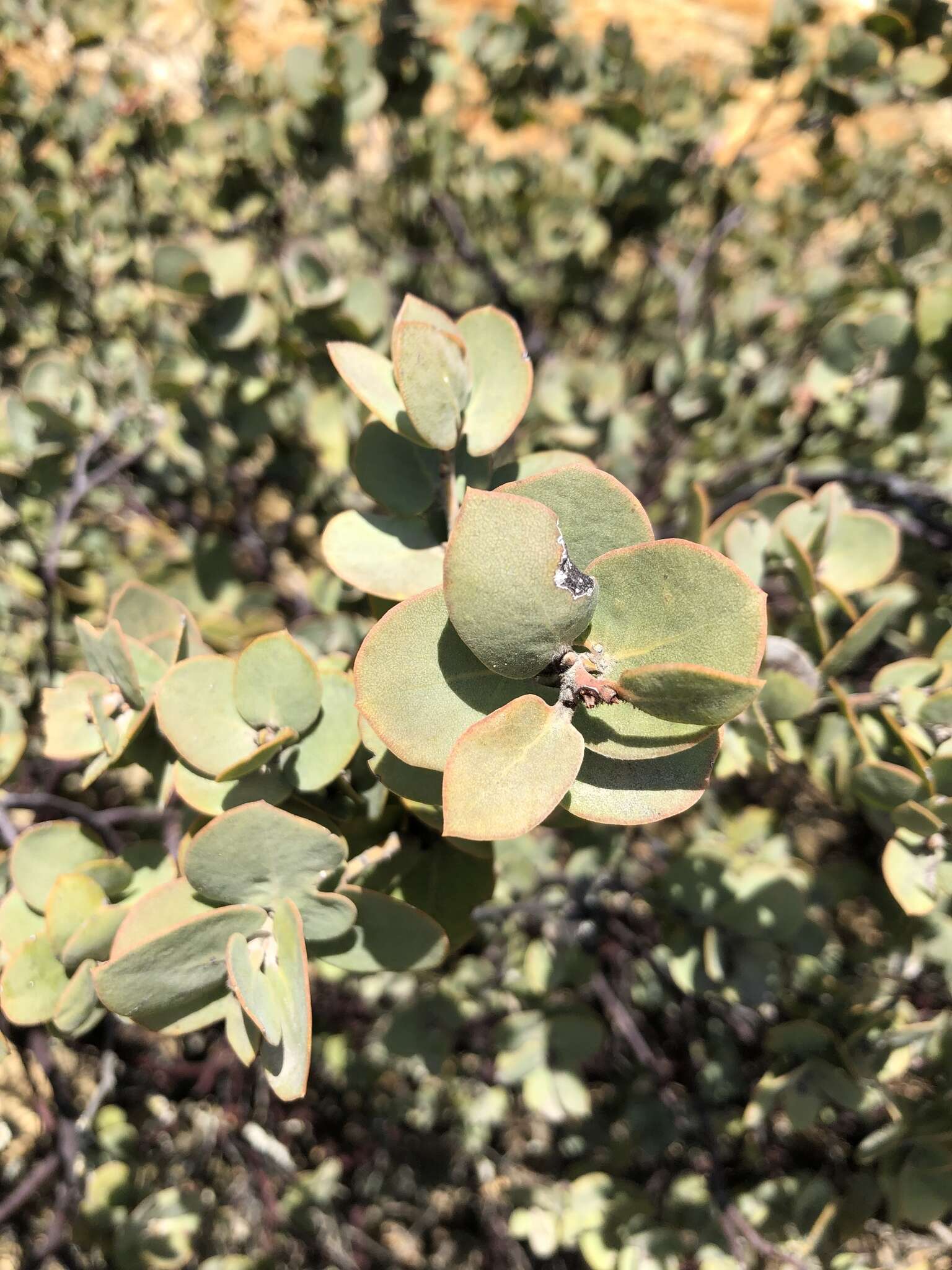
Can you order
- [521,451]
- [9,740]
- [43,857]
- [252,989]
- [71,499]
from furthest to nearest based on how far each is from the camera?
1. [521,451]
2. [71,499]
3. [9,740]
4. [43,857]
5. [252,989]

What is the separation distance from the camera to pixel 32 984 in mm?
682

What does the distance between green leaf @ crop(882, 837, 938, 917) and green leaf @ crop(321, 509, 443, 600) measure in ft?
1.62

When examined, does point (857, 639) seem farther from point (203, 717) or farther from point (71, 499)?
point (71, 499)

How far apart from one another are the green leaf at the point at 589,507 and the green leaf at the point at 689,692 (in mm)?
85

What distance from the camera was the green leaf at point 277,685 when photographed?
590 mm

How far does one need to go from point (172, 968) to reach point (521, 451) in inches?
45.3

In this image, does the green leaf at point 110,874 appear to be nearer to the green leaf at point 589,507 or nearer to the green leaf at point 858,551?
the green leaf at point 589,507

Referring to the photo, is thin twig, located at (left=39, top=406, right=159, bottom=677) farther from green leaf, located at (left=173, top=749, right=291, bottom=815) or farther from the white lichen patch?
the white lichen patch

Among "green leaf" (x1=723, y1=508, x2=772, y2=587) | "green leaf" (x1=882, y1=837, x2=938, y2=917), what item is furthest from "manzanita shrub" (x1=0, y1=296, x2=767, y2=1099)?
"green leaf" (x1=882, y1=837, x2=938, y2=917)

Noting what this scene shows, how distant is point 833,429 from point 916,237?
30 cm

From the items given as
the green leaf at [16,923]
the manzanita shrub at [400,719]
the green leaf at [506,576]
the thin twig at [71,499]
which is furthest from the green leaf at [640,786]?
the thin twig at [71,499]

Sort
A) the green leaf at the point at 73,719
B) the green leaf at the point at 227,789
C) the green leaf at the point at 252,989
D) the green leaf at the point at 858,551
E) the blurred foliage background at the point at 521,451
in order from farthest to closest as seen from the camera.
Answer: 1. the blurred foliage background at the point at 521,451
2. the green leaf at the point at 858,551
3. the green leaf at the point at 73,719
4. the green leaf at the point at 227,789
5. the green leaf at the point at 252,989

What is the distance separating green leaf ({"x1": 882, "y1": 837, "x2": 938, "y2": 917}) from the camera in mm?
755

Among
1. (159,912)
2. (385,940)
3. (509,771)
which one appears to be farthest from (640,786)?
(159,912)
